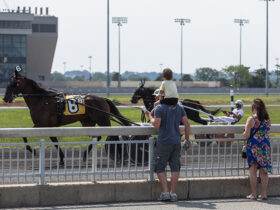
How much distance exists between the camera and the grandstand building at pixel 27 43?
101 meters

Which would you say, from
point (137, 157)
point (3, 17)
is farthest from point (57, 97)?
point (3, 17)

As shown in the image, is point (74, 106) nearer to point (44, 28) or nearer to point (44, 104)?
point (44, 104)

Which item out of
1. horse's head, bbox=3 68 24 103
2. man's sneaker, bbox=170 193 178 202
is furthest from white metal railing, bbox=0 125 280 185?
horse's head, bbox=3 68 24 103

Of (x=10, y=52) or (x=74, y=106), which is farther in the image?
(x=10, y=52)

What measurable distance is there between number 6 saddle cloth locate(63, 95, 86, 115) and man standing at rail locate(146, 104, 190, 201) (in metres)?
5.20

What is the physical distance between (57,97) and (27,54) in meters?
93.3

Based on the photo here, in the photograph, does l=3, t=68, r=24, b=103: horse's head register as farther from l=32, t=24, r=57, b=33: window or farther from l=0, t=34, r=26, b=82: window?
l=32, t=24, r=57, b=33: window

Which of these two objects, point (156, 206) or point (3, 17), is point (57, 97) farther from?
point (3, 17)

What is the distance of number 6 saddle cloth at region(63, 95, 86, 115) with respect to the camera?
1395 cm

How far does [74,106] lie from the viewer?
14.0 m

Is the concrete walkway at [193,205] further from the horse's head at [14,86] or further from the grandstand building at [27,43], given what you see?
the grandstand building at [27,43]

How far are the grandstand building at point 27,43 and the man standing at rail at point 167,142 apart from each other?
299 ft

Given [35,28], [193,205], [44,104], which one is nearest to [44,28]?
[35,28]

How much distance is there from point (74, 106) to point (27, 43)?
9181 centimetres
